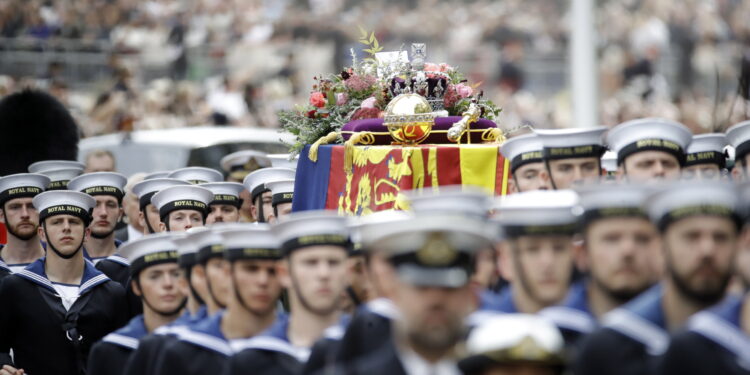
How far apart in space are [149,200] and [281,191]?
1.05 meters

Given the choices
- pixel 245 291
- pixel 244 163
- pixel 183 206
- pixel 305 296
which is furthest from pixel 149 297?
pixel 244 163

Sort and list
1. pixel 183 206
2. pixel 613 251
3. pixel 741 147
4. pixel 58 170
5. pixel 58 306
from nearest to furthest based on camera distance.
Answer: pixel 613 251 < pixel 741 147 < pixel 58 306 < pixel 183 206 < pixel 58 170

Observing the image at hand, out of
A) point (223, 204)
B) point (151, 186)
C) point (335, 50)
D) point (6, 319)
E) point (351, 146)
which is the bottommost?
point (6, 319)

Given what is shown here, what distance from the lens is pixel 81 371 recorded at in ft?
29.4

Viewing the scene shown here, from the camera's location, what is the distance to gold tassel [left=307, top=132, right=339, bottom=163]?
9.69 m

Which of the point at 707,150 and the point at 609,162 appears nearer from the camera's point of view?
the point at 707,150

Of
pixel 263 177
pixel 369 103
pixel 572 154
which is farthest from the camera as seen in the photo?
pixel 263 177

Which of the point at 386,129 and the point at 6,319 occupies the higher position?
the point at 386,129

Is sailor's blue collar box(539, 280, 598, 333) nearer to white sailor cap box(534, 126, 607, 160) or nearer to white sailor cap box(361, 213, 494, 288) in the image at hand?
white sailor cap box(361, 213, 494, 288)

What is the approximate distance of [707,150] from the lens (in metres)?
8.12

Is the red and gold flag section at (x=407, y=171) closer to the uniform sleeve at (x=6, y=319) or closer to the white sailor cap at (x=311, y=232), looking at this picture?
the uniform sleeve at (x=6, y=319)

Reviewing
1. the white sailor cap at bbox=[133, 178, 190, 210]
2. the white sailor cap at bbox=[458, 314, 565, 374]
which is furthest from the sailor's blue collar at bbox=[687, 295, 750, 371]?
the white sailor cap at bbox=[133, 178, 190, 210]

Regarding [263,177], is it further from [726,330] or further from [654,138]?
[726,330]

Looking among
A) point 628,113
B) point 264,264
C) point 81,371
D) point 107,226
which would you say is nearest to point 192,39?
point 628,113
